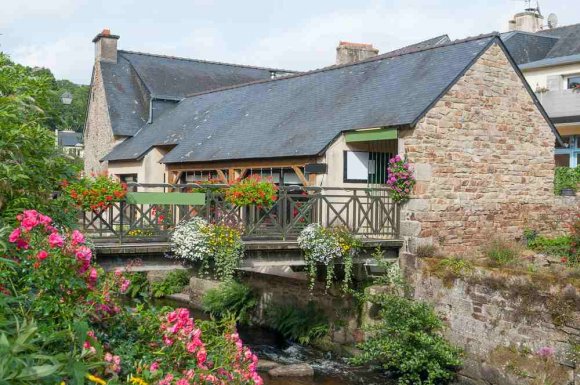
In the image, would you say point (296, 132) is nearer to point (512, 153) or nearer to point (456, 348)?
point (512, 153)

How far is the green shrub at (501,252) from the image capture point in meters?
14.0

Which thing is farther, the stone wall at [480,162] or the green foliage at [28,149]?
the stone wall at [480,162]

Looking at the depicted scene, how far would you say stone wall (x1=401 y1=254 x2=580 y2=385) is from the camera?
439 inches

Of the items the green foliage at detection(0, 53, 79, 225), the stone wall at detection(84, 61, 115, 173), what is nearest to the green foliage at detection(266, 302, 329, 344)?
the green foliage at detection(0, 53, 79, 225)

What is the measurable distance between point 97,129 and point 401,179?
694 inches

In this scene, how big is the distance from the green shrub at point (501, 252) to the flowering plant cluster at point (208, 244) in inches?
189

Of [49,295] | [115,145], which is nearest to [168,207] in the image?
[49,295]

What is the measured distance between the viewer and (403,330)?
41.8ft

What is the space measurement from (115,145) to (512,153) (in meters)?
15.6

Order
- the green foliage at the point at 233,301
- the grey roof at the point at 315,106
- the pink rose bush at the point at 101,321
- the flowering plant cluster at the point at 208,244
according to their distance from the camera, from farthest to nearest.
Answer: the green foliage at the point at 233,301, the grey roof at the point at 315,106, the flowering plant cluster at the point at 208,244, the pink rose bush at the point at 101,321

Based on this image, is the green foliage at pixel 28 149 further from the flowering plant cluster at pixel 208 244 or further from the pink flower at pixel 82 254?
the flowering plant cluster at pixel 208 244

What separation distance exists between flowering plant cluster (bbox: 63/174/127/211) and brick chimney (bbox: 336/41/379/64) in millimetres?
14897

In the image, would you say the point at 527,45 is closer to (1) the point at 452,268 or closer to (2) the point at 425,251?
(2) the point at 425,251

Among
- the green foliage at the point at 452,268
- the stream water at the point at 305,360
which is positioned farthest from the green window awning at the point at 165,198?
the green foliage at the point at 452,268
